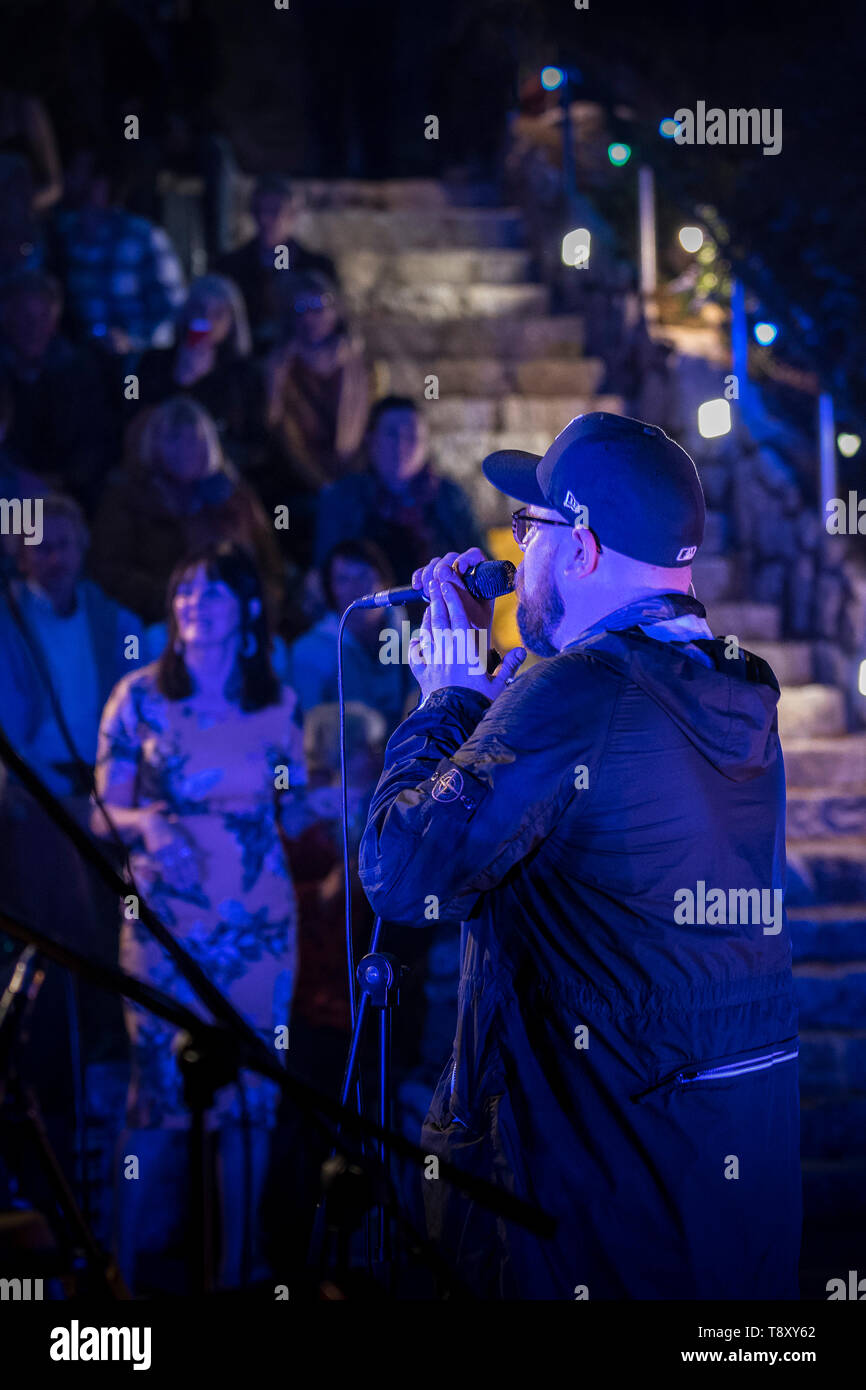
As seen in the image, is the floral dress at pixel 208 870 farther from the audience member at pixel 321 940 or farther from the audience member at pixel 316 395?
the audience member at pixel 316 395

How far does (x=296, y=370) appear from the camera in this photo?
4422 millimetres

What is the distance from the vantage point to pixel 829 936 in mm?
3857

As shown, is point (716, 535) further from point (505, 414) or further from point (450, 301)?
point (450, 301)

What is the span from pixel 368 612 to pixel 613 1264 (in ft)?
9.56

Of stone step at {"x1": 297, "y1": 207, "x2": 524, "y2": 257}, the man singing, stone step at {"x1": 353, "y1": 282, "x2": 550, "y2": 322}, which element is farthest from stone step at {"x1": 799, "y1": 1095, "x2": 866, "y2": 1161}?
stone step at {"x1": 297, "y1": 207, "x2": 524, "y2": 257}

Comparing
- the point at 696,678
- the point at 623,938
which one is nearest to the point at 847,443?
the point at 696,678

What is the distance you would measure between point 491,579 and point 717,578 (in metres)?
3.15

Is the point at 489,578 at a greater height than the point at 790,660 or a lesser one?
lesser

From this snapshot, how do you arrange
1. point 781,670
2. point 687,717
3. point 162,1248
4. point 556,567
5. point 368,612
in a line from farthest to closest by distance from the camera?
point 781,670, point 368,612, point 162,1248, point 556,567, point 687,717

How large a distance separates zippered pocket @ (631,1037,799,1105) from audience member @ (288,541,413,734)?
8.65ft
